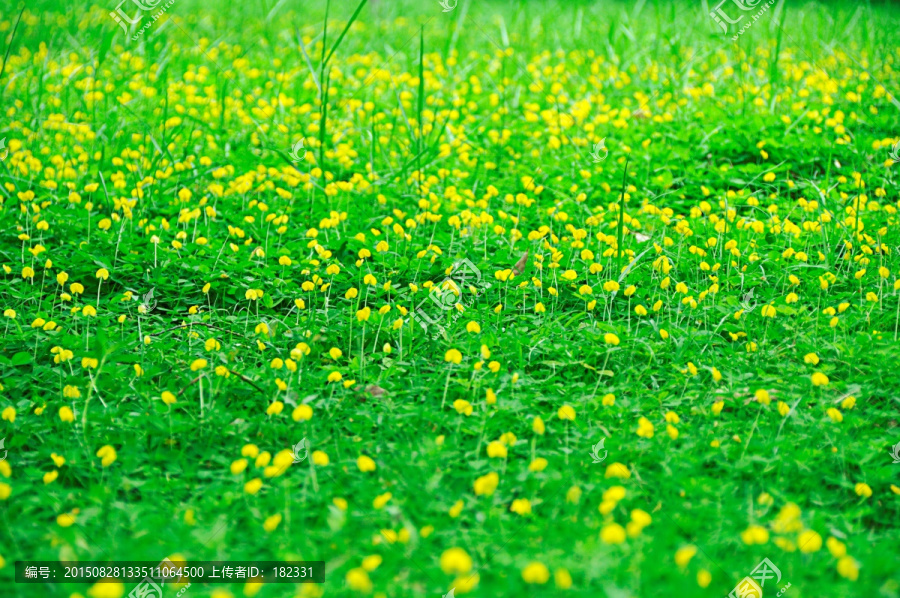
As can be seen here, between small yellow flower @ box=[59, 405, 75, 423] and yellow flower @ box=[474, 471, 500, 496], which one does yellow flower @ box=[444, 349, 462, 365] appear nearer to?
yellow flower @ box=[474, 471, 500, 496]

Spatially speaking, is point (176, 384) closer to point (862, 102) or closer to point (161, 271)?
point (161, 271)

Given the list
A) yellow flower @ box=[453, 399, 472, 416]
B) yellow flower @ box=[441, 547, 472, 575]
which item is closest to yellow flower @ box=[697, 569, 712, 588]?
yellow flower @ box=[441, 547, 472, 575]

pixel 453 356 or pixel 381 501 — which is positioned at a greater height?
pixel 453 356

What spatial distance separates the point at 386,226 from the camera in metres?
3.67

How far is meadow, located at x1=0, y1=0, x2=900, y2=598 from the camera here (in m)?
1.89

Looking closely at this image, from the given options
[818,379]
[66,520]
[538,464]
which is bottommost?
[66,520]

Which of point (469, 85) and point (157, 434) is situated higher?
point (469, 85)

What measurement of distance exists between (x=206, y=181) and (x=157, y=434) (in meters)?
2.22

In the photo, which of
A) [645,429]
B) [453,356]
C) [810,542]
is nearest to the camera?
[810,542]

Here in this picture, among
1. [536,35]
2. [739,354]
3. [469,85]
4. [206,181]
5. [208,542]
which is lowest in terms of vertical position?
[208,542]

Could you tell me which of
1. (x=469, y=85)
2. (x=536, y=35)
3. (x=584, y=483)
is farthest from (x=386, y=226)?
(x=536, y=35)

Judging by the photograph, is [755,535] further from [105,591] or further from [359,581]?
[105,591]

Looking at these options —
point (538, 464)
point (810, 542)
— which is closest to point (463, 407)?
point (538, 464)

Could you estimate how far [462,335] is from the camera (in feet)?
9.41
